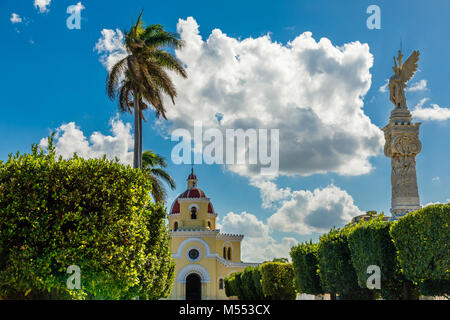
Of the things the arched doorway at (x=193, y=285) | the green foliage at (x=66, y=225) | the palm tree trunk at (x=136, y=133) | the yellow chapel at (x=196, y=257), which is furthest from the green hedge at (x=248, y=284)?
the green foliage at (x=66, y=225)

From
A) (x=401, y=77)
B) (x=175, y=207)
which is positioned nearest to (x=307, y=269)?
(x=401, y=77)

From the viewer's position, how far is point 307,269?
97.4ft

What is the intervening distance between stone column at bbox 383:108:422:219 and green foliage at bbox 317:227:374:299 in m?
7.30

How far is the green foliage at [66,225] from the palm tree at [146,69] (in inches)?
354

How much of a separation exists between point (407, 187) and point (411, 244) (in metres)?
13.0

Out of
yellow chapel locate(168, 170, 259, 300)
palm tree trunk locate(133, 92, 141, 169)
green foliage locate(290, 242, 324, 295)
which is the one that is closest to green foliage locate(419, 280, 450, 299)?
green foliage locate(290, 242, 324, 295)

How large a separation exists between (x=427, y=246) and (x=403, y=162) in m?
14.0

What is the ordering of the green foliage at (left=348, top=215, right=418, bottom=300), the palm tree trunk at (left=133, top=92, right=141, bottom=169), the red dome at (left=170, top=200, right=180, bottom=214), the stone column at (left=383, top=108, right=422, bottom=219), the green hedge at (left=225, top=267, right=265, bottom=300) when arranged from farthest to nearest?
1. the red dome at (left=170, top=200, right=180, bottom=214)
2. the green hedge at (left=225, top=267, right=265, bottom=300)
3. the stone column at (left=383, top=108, right=422, bottom=219)
4. the palm tree trunk at (left=133, top=92, right=141, bottom=169)
5. the green foliage at (left=348, top=215, right=418, bottom=300)

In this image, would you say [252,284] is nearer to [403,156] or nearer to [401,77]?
[403,156]

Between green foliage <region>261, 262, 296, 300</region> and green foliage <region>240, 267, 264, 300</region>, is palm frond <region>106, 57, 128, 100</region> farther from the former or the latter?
green foliage <region>240, 267, 264, 300</region>

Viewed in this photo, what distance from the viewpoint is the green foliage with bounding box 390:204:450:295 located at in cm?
1756

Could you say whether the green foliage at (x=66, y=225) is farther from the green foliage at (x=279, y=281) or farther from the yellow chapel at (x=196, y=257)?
the yellow chapel at (x=196, y=257)
